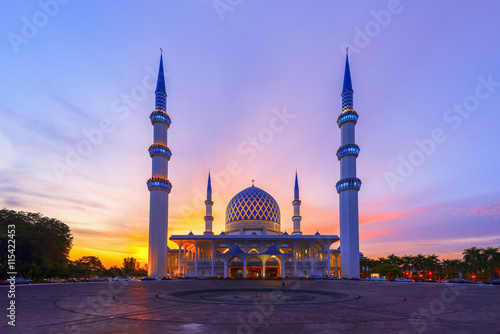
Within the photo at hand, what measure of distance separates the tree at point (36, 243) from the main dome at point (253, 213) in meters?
32.6

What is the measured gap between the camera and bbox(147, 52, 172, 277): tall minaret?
51.6 meters

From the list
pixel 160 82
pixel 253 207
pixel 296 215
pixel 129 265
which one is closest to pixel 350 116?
pixel 253 207

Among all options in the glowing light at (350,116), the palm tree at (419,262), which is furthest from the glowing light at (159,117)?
the palm tree at (419,262)

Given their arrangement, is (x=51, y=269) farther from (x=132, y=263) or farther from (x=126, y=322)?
(x=132, y=263)

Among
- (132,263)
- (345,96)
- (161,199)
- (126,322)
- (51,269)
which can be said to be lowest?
(132,263)

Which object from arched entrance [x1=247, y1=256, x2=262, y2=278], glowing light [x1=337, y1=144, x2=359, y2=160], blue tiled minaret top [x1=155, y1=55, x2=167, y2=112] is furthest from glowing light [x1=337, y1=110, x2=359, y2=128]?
blue tiled minaret top [x1=155, y1=55, x2=167, y2=112]

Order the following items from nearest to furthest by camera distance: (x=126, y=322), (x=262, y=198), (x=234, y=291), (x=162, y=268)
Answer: (x=126, y=322)
(x=234, y=291)
(x=162, y=268)
(x=262, y=198)

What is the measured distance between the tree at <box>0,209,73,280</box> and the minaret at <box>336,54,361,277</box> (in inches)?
1678

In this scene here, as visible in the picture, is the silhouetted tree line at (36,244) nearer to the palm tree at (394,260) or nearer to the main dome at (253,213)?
the main dome at (253,213)

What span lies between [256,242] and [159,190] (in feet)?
64.7

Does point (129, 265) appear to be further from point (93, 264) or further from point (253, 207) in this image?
point (253, 207)

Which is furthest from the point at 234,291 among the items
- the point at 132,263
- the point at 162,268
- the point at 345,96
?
the point at 132,263

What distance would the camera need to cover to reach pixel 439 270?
7238 cm

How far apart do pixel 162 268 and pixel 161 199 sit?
36.2 ft
